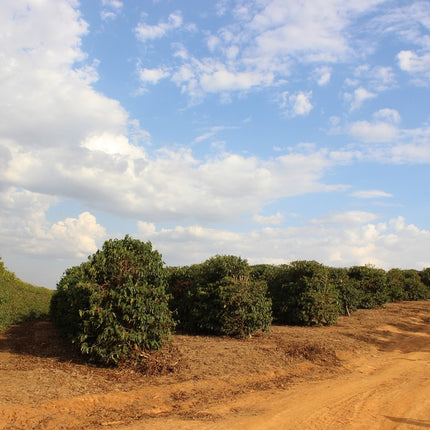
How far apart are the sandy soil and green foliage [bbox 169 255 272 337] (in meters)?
0.55

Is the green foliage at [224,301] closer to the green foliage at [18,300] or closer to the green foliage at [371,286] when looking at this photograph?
the green foliage at [18,300]

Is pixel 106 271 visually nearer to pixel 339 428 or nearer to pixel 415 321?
pixel 339 428

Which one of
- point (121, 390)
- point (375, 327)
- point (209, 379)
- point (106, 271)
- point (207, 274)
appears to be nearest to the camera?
point (121, 390)

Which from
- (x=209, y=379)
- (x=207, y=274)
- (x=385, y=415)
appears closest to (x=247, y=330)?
(x=207, y=274)

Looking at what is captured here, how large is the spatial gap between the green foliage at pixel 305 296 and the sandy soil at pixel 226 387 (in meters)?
2.56

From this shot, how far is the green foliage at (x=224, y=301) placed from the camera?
11.1m

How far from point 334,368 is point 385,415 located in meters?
3.41

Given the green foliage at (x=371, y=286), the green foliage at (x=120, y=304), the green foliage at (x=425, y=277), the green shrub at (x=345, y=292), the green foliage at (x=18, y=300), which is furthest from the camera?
the green foliage at (x=425, y=277)

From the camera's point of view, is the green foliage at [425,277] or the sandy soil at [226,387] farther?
the green foliage at [425,277]

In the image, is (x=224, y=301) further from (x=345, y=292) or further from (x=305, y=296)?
(x=345, y=292)

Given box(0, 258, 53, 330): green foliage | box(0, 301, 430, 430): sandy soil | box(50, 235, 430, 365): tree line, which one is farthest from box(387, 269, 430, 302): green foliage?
box(0, 258, 53, 330): green foliage

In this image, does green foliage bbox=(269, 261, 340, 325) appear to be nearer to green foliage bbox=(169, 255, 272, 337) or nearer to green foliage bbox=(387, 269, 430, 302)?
green foliage bbox=(169, 255, 272, 337)

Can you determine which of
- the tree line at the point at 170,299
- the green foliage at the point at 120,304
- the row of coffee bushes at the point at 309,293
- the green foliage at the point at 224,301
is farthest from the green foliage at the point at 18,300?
the row of coffee bushes at the point at 309,293

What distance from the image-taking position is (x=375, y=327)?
14.4 meters
